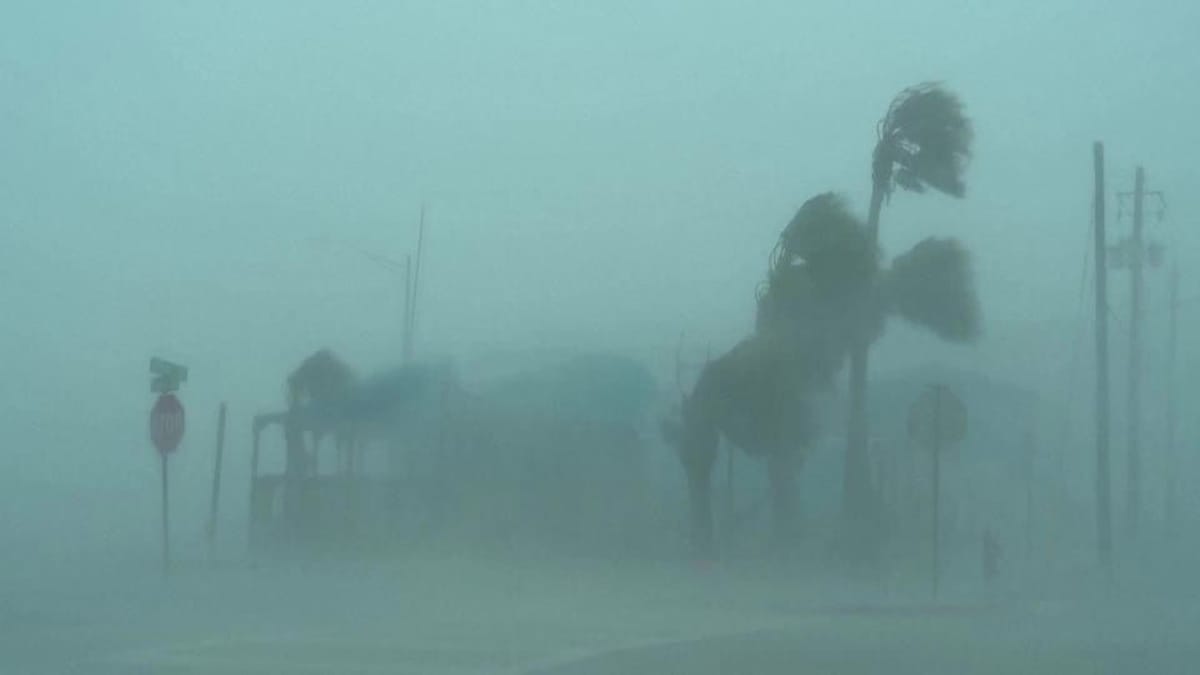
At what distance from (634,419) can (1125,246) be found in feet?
47.0

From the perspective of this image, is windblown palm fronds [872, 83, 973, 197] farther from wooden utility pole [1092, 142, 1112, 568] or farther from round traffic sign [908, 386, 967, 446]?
round traffic sign [908, 386, 967, 446]

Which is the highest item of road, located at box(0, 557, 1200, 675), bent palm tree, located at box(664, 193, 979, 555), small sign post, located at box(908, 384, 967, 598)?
bent palm tree, located at box(664, 193, 979, 555)

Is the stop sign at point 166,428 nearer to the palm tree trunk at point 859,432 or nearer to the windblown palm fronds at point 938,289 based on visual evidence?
the palm tree trunk at point 859,432

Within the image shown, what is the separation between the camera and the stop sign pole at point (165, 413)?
2567 cm

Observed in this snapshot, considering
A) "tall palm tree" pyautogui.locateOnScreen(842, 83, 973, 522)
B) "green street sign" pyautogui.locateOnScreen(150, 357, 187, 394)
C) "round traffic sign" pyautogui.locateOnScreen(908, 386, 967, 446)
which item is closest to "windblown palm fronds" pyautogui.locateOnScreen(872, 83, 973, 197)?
"tall palm tree" pyautogui.locateOnScreen(842, 83, 973, 522)

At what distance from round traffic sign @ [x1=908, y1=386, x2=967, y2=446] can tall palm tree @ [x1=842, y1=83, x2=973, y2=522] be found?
24.4ft

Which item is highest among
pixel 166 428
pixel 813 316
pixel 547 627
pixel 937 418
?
pixel 813 316

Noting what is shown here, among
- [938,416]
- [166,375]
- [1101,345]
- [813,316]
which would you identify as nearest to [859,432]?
[813,316]

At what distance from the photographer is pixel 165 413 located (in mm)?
25688

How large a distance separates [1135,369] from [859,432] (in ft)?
48.6

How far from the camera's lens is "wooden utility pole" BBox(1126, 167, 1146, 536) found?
4644 cm

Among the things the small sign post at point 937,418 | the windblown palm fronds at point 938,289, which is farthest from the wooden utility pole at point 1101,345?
the small sign post at point 937,418

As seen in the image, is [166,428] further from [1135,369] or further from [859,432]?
[1135,369]

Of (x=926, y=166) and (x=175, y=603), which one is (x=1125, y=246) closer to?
(x=926, y=166)
